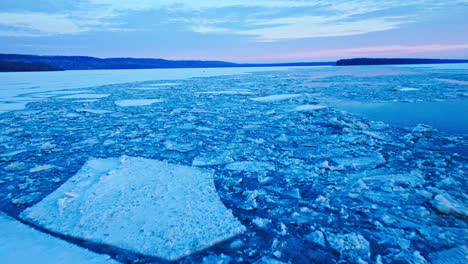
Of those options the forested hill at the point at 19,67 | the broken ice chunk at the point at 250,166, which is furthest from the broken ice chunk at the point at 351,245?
the forested hill at the point at 19,67

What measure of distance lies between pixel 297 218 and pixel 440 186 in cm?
109

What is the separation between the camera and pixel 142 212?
1.49 meters

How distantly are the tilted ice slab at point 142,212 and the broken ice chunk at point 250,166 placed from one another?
28 centimetres

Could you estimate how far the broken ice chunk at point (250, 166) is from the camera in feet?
7.21

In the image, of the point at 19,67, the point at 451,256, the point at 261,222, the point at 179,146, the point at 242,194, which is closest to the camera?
the point at 451,256

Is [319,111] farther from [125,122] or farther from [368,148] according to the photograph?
[125,122]

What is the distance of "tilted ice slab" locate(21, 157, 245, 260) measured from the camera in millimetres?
1264

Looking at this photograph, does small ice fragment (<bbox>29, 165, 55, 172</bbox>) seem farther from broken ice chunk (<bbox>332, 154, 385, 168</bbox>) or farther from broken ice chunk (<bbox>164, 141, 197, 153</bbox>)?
broken ice chunk (<bbox>332, 154, 385, 168</bbox>)

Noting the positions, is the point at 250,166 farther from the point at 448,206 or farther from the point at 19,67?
the point at 19,67

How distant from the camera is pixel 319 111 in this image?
185 inches

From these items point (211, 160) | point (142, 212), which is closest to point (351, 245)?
point (142, 212)

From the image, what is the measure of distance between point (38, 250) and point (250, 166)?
1511mm

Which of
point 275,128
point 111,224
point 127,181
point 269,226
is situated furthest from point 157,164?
point 275,128

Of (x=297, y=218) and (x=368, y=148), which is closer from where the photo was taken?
(x=297, y=218)
